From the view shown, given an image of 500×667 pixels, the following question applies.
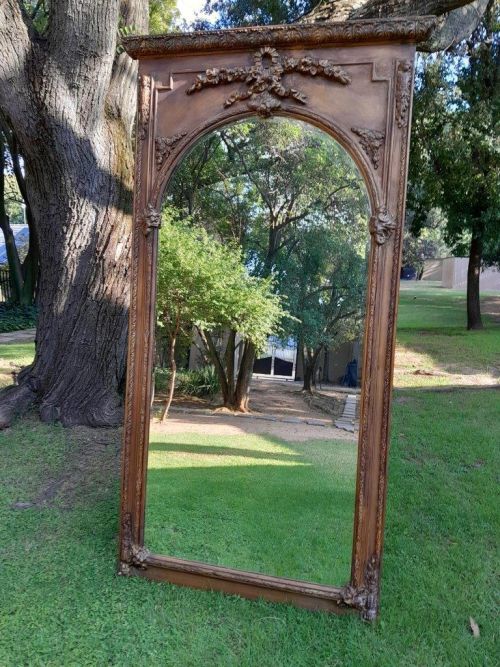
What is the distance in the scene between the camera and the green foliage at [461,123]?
848 cm

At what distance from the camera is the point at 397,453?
14.3 feet

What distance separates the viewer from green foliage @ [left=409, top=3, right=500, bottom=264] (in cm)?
848

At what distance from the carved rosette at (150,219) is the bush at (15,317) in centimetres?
1121

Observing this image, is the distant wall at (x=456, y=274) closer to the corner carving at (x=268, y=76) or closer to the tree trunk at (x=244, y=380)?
the tree trunk at (x=244, y=380)

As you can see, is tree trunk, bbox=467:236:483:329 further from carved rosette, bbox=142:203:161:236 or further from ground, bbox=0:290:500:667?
carved rosette, bbox=142:203:161:236

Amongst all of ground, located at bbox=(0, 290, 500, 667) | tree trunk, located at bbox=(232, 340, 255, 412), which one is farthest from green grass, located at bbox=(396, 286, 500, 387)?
tree trunk, located at bbox=(232, 340, 255, 412)

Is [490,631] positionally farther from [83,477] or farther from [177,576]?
[83,477]

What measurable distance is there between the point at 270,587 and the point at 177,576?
44 centimetres

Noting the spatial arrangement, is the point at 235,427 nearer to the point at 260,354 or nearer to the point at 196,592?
the point at 260,354

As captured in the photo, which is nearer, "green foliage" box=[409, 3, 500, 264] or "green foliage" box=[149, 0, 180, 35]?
"green foliage" box=[409, 3, 500, 264]

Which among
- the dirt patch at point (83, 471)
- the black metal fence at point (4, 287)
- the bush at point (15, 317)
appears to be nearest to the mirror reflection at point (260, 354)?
the dirt patch at point (83, 471)

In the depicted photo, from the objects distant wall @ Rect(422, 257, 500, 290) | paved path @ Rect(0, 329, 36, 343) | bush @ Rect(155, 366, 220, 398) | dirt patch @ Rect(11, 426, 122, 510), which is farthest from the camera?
distant wall @ Rect(422, 257, 500, 290)

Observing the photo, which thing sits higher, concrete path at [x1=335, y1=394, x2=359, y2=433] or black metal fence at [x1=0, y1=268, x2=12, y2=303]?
black metal fence at [x1=0, y1=268, x2=12, y2=303]

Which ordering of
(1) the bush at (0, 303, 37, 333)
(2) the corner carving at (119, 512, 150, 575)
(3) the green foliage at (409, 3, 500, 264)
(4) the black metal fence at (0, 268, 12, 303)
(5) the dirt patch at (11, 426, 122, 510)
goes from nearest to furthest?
(2) the corner carving at (119, 512, 150, 575) < (5) the dirt patch at (11, 426, 122, 510) < (3) the green foliage at (409, 3, 500, 264) < (1) the bush at (0, 303, 37, 333) < (4) the black metal fence at (0, 268, 12, 303)
